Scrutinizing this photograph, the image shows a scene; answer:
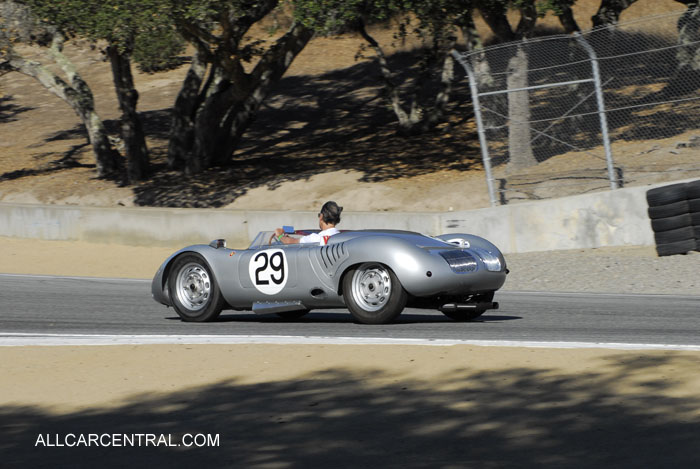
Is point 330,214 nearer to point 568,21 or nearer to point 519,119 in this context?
point 519,119

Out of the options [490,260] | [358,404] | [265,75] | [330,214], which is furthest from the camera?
[265,75]

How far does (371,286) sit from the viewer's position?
907 centimetres

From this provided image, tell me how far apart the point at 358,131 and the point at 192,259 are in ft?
63.2

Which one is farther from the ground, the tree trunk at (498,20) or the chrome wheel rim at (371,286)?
the tree trunk at (498,20)

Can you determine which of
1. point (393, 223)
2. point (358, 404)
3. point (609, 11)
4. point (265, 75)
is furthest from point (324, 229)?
point (609, 11)

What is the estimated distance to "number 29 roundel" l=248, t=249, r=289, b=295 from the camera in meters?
9.48

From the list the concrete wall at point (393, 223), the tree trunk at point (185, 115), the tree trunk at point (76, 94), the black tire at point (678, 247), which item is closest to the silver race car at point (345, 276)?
the black tire at point (678, 247)

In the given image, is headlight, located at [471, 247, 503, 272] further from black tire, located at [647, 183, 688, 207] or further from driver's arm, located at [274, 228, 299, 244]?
black tire, located at [647, 183, 688, 207]

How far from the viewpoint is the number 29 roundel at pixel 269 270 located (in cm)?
948

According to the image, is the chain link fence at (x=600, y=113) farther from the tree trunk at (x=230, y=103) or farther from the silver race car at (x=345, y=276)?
the tree trunk at (x=230, y=103)

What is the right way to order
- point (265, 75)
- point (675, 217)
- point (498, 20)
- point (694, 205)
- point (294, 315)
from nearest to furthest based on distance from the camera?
point (294, 315) → point (694, 205) → point (675, 217) → point (498, 20) → point (265, 75)

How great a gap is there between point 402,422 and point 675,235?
32.3 feet

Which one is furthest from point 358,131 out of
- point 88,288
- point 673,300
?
point 673,300

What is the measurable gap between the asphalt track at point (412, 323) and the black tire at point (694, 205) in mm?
2360
